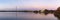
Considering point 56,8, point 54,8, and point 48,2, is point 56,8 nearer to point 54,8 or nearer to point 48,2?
point 54,8

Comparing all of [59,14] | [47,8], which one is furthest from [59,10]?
[47,8]

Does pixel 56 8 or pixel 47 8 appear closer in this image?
pixel 56 8

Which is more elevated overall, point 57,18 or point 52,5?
point 52,5

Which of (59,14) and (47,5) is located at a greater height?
A: (47,5)

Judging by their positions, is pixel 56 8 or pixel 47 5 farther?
pixel 47 5

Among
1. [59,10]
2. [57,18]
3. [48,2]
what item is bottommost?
[57,18]

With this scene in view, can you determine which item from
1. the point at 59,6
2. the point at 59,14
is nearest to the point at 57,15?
the point at 59,14

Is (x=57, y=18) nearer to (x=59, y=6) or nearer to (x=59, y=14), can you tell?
(x=59, y=14)
